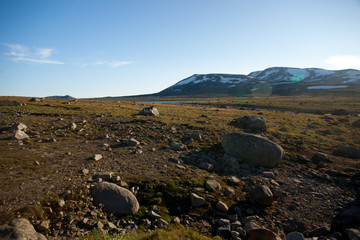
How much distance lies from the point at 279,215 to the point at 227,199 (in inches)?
93.2

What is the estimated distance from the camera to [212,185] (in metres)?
9.02

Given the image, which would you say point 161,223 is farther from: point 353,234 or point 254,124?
point 254,124

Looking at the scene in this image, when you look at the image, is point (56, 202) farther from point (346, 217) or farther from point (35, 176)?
point (346, 217)

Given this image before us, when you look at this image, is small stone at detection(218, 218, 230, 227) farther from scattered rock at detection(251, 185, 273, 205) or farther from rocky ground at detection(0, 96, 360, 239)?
scattered rock at detection(251, 185, 273, 205)

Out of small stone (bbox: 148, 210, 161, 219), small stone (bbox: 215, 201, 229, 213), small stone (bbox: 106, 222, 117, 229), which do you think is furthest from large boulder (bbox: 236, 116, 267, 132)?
small stone (bbox: 106, 222, 117, 229)

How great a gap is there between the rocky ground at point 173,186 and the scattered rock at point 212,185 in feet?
0.06

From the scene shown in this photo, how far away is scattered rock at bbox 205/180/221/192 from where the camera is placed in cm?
887

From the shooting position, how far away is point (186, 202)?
789cm

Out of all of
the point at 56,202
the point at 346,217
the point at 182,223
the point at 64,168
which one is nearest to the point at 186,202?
the point at 182,223

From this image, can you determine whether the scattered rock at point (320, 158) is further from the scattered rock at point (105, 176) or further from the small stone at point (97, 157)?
the small stone at point (97, 157)

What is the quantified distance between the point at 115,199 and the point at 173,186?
2762mm

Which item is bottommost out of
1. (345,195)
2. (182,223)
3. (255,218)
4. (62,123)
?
(345,195)

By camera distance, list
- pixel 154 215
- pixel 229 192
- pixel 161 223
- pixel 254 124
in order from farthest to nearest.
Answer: pixel 254 124 < pixel 229 192 < pixel 154 215 < pixel 161 223

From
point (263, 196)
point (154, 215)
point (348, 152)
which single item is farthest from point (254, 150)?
point (348, 152)
